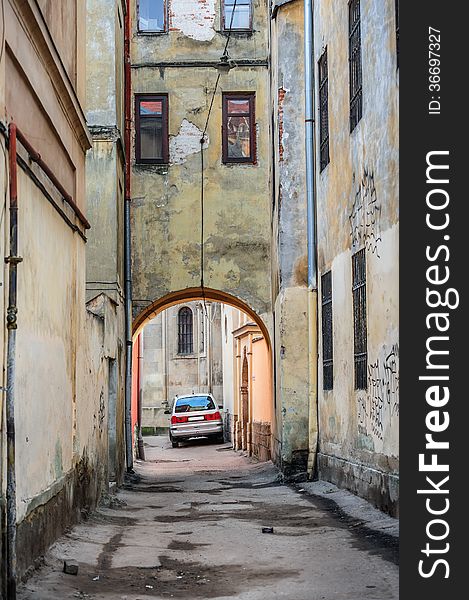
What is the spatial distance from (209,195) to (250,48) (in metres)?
3.26

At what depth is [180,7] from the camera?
22.6 metres

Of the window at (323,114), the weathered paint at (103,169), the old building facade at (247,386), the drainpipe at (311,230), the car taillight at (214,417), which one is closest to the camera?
the window at (323,114)

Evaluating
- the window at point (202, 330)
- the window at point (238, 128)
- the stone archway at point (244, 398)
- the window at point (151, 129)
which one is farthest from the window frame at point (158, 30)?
the window at point (202, 330)

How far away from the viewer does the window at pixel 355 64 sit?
13.3 meters

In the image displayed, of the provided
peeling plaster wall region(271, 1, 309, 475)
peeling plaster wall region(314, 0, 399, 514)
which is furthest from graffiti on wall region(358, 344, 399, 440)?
peeling plaster wall region(271, 1, 309, 475)

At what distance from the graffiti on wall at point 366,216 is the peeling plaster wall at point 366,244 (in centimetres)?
1

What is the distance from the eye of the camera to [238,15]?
2266 cm

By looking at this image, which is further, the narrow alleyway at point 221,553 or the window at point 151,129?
the window at point 151,129

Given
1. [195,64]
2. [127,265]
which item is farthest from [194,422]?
[195,64]

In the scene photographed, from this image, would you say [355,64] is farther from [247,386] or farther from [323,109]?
[247,386]

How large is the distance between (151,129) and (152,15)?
2.53 m

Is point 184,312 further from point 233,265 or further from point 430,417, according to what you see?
point 430,417

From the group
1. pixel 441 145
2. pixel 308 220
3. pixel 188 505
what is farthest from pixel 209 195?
pixel 441 145

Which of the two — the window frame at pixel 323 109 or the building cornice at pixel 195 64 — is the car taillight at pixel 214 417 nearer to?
the building cornice at pixel 195 64
